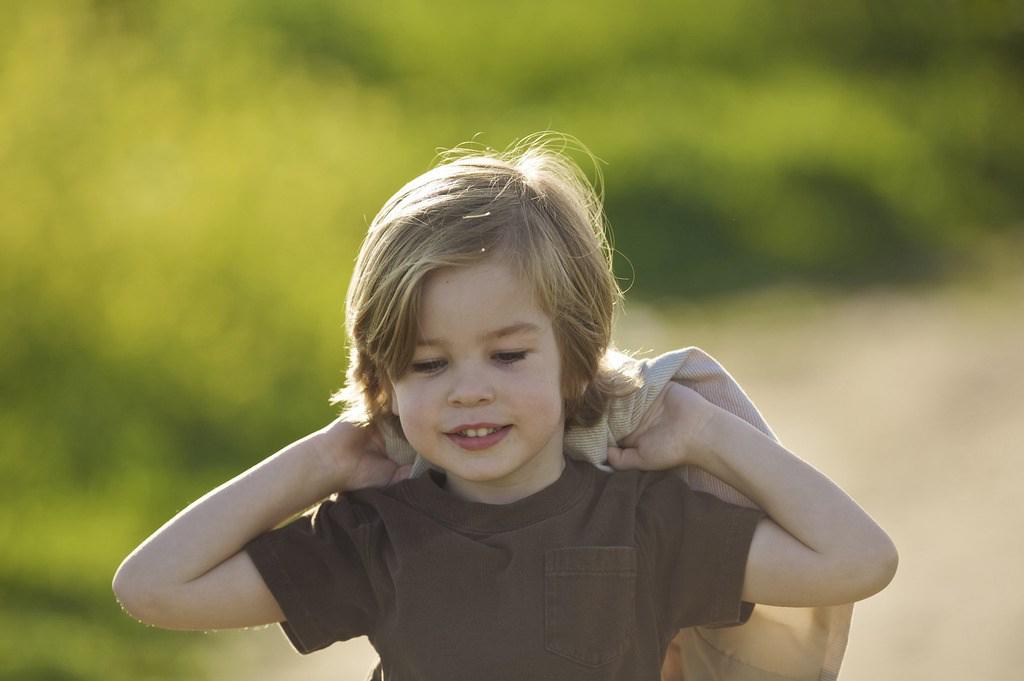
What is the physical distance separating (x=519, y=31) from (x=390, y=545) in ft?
30.4

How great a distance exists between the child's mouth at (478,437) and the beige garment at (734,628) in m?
0.19

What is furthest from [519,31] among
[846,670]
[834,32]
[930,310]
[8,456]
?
[846,670]

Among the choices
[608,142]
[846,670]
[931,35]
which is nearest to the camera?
[846,670]

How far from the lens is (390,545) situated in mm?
2426

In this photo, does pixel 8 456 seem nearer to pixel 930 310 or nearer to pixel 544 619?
pixel 544 619

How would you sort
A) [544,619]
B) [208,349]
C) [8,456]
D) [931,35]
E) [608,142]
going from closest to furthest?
1. [544,619]
2. [8,456]
3. [208,349]
4. [608,142]
5. [931,35]

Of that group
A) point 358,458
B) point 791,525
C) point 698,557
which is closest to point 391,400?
point 358,458

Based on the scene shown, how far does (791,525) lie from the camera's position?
2438 millimetres

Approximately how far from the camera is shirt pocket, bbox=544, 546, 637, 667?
2322mm

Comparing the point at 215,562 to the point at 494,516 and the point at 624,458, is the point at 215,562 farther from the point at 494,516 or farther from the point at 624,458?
the point at 624,458

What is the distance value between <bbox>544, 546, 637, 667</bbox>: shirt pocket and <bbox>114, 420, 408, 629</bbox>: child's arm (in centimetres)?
43

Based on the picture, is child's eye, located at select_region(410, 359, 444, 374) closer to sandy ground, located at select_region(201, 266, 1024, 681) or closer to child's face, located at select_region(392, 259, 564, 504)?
child's face, located at select_region(392, 259, 564, 504)

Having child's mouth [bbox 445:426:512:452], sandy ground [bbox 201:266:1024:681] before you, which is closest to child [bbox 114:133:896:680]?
child's mouth [bbox 445:426:512:452]

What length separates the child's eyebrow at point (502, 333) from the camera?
238 centimetres
